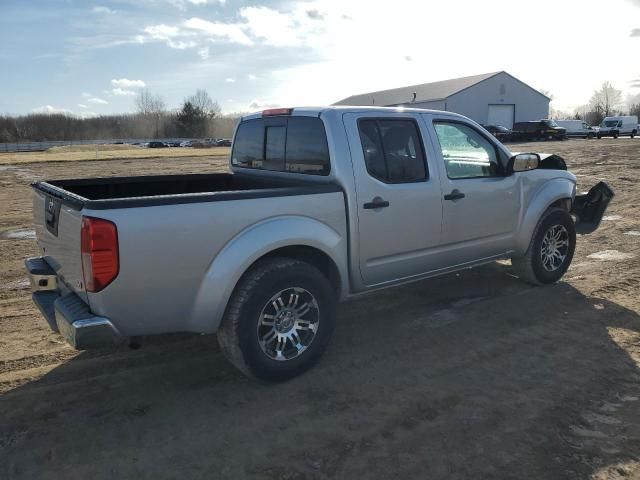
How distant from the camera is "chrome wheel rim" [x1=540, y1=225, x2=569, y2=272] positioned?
19.6ft

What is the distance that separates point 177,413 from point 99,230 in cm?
135

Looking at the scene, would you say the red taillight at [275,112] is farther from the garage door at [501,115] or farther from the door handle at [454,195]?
the garage door at [501,115]

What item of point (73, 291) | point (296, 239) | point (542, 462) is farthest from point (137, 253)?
point (542, 462)

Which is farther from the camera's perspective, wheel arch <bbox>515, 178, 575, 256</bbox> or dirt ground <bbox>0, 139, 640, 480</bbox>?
wheel arch <bbox>515, 178, 575, 256</bbox>

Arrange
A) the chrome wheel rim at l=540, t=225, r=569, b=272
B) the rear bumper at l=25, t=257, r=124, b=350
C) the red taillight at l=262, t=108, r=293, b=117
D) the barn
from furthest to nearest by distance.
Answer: the barn
the chrome wheel rim at l=540, t=225, r=569, b=272
the red taillight at l=262, t=108, r=293, b=117
the rear bumper at l=25, t=257, r=124, b=350

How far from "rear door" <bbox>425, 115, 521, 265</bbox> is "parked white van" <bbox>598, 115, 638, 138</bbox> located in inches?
2199

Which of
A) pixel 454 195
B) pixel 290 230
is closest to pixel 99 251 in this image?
pixel 290 230

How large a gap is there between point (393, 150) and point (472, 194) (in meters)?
0.99

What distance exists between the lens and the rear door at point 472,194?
16.0 feet

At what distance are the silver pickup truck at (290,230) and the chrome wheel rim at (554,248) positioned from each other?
20 millimetres

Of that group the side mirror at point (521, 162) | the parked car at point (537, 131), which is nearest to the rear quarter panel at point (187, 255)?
the side mirror at point (521, 162)

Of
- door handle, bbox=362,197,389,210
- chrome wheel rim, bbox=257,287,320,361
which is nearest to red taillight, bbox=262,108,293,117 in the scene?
door handle, bbox=362,197,389,210

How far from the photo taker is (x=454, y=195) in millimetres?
4852

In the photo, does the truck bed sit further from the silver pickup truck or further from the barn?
→ the barn
